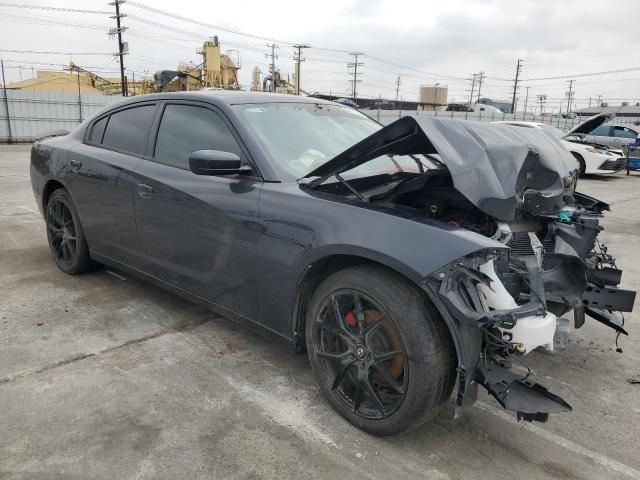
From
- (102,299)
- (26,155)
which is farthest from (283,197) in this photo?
(26,155)

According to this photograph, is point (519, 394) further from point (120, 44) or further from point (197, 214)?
point (120, 44)

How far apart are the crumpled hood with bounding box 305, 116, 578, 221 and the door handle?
4.04ft

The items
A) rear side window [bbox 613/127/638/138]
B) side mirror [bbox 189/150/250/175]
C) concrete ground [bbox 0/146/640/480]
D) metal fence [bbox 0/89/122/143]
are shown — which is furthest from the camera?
metal fence [bbox 0/89/122/143]

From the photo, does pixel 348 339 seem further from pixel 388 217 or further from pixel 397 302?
pixel 388 217

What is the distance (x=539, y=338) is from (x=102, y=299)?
3.22 meters

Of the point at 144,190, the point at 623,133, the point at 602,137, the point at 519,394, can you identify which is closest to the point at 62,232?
the point at 144,190

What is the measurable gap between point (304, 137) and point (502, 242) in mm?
1392

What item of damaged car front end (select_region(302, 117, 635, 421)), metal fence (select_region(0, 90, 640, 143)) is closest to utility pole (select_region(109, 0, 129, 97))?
metal fence (select_region(0, 90, 640, 143))

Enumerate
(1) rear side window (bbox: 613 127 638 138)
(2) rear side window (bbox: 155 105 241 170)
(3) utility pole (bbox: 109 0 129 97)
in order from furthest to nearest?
(3) utility pole (bbox: 109 0 129 97) < (1) rear side window (bbox: 613 127 638 138) < (2) rear side window (bbox: 155 105 241 170)

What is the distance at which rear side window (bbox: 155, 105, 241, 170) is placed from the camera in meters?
3.01

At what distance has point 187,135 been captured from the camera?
3244 mm

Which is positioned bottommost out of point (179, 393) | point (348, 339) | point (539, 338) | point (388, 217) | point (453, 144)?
point (179, 393)

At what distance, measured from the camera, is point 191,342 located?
3248 millimetres

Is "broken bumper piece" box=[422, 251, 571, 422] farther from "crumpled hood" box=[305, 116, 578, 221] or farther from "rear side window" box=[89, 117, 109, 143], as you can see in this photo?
"rear side window" box=[89, 117, 109, 143]
